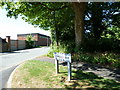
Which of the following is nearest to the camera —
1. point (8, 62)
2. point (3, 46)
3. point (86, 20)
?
point (8, 62)

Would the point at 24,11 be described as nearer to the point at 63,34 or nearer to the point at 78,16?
the point at 78,16

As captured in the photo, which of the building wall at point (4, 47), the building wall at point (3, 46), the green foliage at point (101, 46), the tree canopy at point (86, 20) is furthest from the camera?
the building wall at point (4, 47)

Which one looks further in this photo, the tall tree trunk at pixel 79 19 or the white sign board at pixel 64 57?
the tall tree trunk at pixel 79 19

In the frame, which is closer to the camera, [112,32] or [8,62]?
[8,62]

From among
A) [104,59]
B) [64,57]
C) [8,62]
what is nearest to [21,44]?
[8,62]

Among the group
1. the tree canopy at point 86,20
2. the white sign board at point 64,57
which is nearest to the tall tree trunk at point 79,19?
→ the tree canopy at point 86,20

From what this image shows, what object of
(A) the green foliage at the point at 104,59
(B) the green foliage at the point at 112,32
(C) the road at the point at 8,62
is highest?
(B) the green foliage at the point at 112,32

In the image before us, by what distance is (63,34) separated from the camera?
43.5ft

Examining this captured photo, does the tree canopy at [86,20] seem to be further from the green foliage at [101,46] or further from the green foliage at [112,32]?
the green foliage at [101,46]

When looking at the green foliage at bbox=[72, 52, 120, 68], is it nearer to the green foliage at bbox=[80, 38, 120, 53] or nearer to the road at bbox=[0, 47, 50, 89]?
the green foliage at bbox=[80, 38, 120, 53]

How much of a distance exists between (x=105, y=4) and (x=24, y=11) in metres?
9.66

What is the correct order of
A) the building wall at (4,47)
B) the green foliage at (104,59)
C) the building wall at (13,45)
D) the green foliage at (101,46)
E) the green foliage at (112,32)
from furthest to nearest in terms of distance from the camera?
the building wall at (13,45) < the building wall at (4,47) < the green foliage at (112,32) < the green foliage at (101,46) < the green foliage at (104,59)

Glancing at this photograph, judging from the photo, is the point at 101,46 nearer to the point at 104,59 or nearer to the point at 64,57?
the point at 104,59

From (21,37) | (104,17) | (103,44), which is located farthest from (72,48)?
(21,37)
